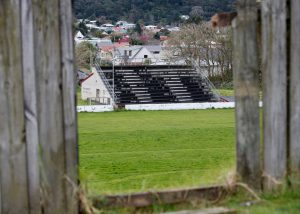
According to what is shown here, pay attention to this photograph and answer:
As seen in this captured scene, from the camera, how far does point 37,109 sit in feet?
9.91

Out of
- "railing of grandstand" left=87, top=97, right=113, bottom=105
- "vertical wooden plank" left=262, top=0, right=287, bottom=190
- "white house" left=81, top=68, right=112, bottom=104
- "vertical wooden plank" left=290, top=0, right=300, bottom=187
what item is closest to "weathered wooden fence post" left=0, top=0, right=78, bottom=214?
"vertical wooden plank" left=262, top=0, right=287, bottom=190

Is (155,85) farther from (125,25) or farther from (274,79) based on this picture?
(125,25)

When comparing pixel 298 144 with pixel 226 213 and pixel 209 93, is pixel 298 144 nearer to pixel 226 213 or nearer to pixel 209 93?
pixel 226 213

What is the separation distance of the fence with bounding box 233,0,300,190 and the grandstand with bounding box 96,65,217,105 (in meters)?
39.7

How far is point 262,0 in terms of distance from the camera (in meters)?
3.47

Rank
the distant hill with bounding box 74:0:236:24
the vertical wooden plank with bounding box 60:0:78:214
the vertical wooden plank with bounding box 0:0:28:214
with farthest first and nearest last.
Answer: the distant hill with bounding box 74:0:236:24, the vertical wooden plank with bounding box 60:0:78:214, the vertical wooden plank with bounding box 0:0:28:214

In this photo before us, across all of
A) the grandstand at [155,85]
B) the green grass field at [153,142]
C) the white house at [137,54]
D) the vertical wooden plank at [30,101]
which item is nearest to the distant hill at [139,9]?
the white house at [137,54]

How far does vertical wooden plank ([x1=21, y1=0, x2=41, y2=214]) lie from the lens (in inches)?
117

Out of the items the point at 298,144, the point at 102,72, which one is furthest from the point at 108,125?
the point at 298,144

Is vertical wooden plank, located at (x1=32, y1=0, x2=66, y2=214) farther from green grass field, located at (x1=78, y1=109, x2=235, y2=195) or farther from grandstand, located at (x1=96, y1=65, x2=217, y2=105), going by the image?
grandstand, located at (x1=96, y1=65, x2=217, y2=105)

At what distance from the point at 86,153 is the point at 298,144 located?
17.8 m

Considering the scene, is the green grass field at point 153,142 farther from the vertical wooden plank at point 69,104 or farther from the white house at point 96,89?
the white house at point 96,89

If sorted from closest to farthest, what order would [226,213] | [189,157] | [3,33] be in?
1. [3,33]
2. [226,213]
3. [189,157]

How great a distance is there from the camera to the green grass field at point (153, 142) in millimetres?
17594
